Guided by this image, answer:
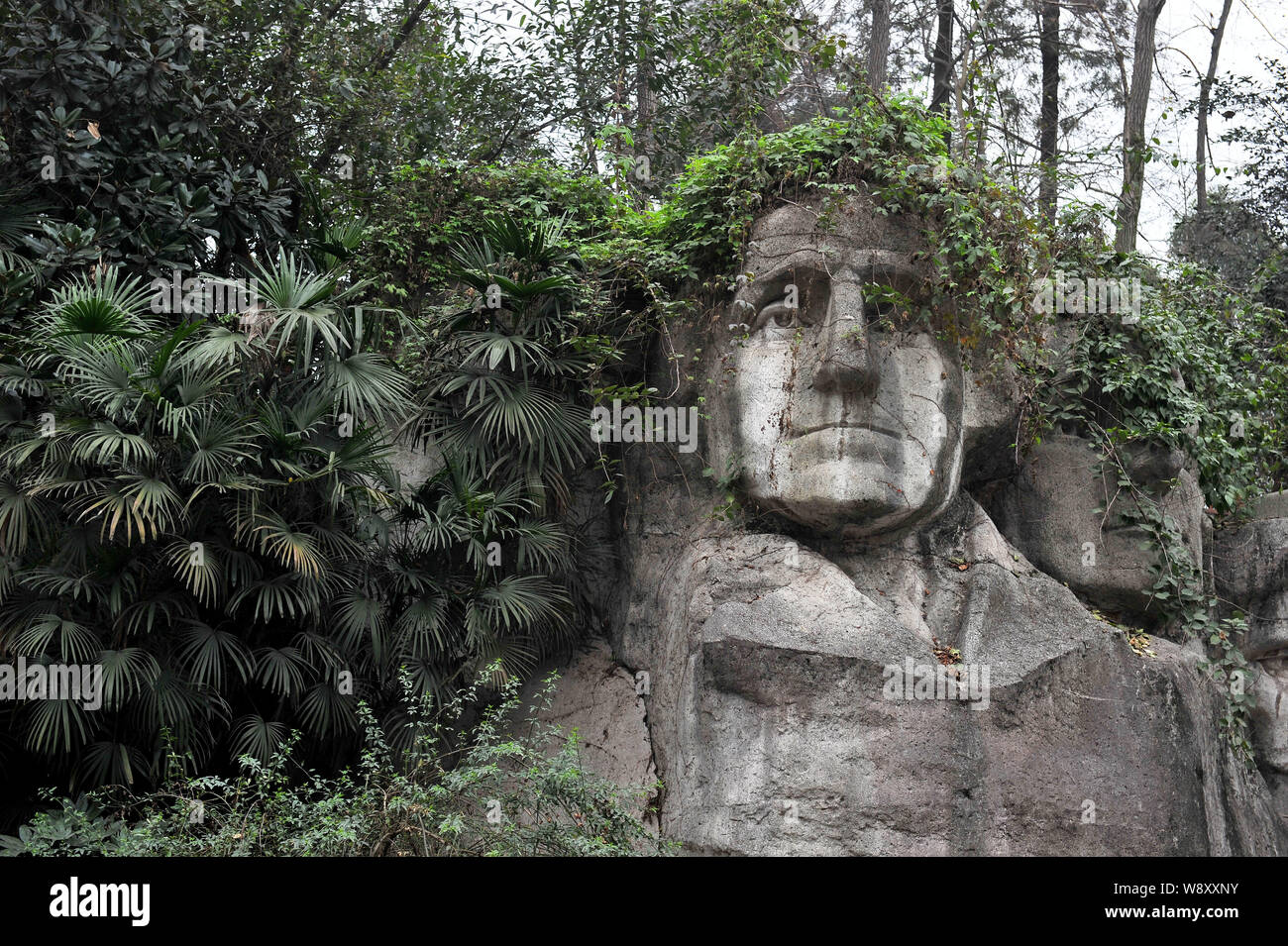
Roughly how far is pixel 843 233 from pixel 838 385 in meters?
1.01

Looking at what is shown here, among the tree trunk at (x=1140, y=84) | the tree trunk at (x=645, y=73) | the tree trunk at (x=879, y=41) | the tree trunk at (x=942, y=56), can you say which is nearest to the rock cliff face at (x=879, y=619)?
the tree trunk at (x=645, y=73)

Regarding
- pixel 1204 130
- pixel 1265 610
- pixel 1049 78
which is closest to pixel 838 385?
pixel 1265 610

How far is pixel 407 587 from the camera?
869 cm

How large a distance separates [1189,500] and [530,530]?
4509 millimetres

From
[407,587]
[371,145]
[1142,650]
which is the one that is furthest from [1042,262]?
[371,145]

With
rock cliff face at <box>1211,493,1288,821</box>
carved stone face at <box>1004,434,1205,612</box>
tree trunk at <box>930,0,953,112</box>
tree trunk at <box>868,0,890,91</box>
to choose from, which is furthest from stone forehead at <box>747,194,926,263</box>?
tree trunk at <box>930,0,953,112</box>

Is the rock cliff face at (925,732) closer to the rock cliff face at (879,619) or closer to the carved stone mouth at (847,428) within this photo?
the rock cliff face at (879,619)

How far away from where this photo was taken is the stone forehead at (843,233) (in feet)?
26.7

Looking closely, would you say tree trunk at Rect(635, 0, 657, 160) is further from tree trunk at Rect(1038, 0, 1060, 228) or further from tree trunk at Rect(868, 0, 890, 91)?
tree trunk at Rect(1038, 0, 1060, 228)

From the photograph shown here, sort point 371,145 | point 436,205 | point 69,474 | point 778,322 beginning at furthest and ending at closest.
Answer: point 371,145 → point 436,205 → point 778,322 → point 69,474

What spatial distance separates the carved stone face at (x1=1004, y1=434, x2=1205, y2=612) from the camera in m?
8.52

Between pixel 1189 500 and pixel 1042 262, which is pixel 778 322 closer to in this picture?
pixel 1042 262

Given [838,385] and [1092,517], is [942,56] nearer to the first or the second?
[1092,517]

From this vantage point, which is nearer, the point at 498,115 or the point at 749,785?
the point at 749,785
